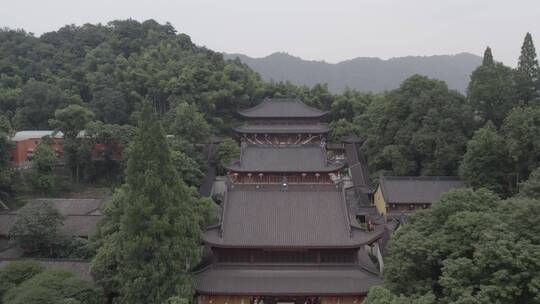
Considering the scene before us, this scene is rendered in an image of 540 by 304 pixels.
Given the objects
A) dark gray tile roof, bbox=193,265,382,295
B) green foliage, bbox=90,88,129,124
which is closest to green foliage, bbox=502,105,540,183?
dark gray tile roof, bbox=193,265,382,295

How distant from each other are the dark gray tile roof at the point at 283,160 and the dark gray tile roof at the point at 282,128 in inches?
486

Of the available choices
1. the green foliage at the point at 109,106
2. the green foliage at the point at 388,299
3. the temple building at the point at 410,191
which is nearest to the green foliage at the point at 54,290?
the green foliage at the point at 388,299

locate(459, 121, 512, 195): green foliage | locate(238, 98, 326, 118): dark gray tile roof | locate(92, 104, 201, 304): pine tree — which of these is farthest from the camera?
locate(238, 98, 326, 118): dark gray tile roof

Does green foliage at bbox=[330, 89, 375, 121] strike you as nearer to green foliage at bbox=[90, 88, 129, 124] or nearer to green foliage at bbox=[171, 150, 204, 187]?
green foliage at bbox=[90, 88, 129, 124]

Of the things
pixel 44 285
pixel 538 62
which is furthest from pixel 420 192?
pixel 44 285

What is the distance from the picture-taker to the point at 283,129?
171 ft

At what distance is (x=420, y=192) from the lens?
1494 inches

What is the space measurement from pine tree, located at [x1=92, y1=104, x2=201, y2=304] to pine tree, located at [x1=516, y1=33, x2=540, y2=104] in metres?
33.8

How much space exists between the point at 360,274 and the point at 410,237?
182 inches

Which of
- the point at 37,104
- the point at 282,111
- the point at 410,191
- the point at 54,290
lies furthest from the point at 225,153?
the point at 54,290

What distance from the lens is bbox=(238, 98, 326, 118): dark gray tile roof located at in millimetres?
54719

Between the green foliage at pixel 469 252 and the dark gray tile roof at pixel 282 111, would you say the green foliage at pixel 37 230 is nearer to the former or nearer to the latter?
the green foliage at pixel 469 252

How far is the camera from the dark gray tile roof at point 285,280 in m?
21.0

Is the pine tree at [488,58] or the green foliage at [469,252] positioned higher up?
the pine tree at [488,58]
